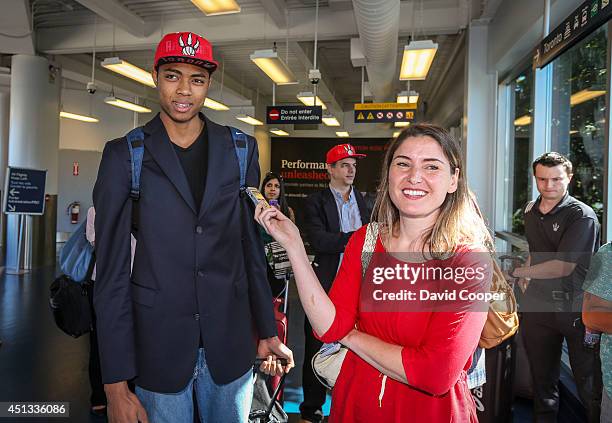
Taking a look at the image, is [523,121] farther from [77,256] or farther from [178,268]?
[178,268]

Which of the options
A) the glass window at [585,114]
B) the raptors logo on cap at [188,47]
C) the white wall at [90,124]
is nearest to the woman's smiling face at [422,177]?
the raptors logo on cap at [188,47]

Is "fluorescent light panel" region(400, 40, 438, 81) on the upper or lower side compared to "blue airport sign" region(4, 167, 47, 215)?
upper

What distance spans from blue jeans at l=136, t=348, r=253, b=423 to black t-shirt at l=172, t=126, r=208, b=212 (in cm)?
50

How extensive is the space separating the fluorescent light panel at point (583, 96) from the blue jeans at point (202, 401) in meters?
3.31

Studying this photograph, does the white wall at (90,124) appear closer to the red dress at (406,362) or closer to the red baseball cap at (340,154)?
the red baseball cap at (340,154)

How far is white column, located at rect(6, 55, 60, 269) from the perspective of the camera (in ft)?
27.7

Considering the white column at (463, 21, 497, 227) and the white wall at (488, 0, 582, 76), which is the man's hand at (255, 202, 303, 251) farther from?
the white column at (463, 21, 497, 227)

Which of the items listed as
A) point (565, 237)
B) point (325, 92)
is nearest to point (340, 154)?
point (565, 237)

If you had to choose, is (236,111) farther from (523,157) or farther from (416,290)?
(416,290)

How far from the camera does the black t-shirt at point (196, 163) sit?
4.85ft

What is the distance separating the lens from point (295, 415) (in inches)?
125


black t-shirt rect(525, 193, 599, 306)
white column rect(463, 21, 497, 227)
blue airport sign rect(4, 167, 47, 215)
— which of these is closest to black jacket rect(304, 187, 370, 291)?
black t-shirt rect(525, 193, 599, 306)

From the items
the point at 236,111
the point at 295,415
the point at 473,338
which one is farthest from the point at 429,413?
the point at 236,111

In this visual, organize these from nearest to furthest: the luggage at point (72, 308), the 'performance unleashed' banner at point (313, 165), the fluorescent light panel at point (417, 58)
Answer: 1. the luggage at point (72, 308)
2. the fluorescent light panel at point (417, 58)
3. the 'performance unleashed' banner at point (313, 165)
